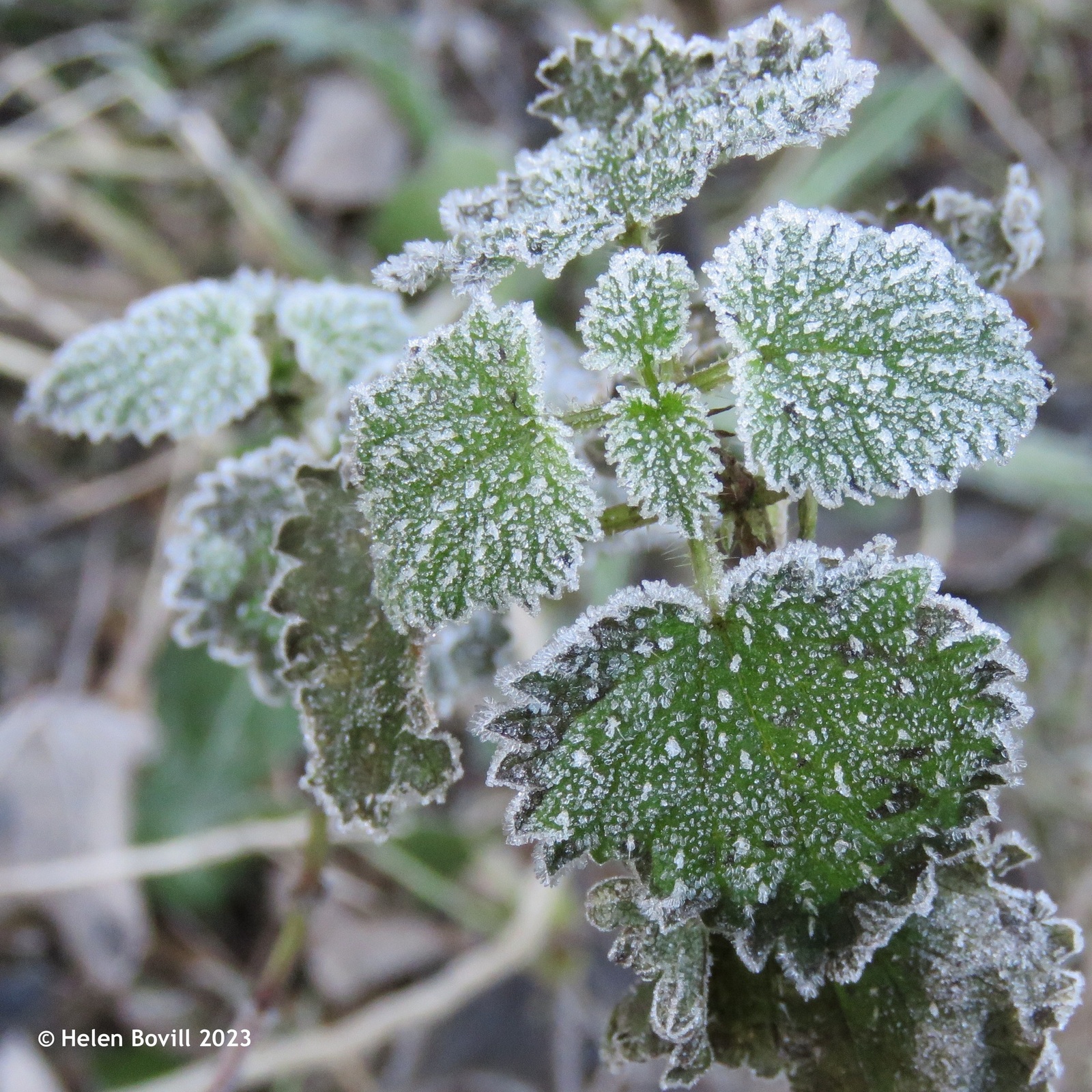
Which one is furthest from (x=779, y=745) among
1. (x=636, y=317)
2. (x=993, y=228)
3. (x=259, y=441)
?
(x=259, y=441)

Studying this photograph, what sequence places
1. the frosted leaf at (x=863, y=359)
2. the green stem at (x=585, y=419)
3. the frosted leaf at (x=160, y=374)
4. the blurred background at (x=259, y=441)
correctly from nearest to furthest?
the frosted leaf at (x=863, y=359)
the green stem at (x=585, y=419)
the frosted leaf at (x=160, y=374)
the blurred background at (x=259, y=441)

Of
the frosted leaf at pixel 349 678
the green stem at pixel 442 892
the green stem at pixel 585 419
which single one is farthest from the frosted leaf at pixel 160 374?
the green stem at pixel 442 892

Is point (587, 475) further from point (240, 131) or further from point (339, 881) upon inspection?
point (240, 131)

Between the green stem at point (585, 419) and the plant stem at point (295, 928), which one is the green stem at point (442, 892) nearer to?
the plant stem at point (295, 928)

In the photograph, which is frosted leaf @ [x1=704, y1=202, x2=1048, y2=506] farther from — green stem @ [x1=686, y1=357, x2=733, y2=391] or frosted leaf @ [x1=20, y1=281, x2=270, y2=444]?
frosted leaf @ [x1=20, y1=281, x2=270, y2=444]

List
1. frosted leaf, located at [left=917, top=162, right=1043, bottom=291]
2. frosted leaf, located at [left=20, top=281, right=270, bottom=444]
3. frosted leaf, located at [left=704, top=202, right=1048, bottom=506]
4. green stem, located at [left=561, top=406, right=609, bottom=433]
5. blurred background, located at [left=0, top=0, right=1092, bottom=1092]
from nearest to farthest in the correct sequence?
frosted leaf, located at [left=704, top=202, right=1048, bottom=506] → green stem, located at [left=561, top=406, right=609, bottom=433] → frosted leaf, located at [left=917, top=162, right=1043, bottom=291] → frosted leaf, located at [left=20, top=281, right=270, bottom=444] → blurred background, located at [left=0, top=0, right=1092, bottom=1092]

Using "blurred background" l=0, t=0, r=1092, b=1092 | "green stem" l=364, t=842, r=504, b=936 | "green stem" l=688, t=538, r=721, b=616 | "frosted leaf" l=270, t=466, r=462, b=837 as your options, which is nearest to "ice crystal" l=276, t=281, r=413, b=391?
"frosted leaf" l=270, t=466, r=462, b=837
